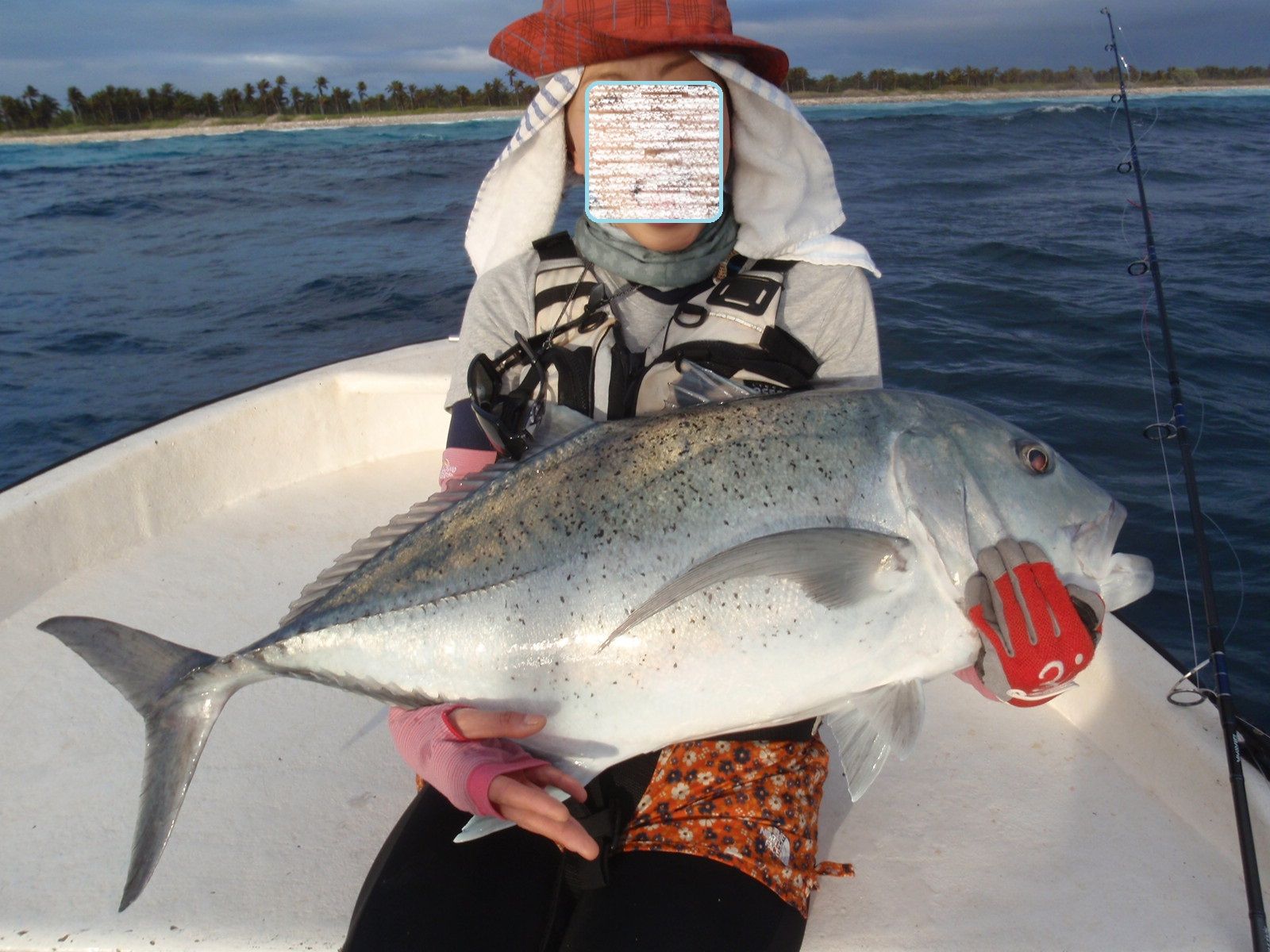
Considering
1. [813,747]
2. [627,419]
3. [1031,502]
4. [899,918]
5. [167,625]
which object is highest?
[627,419]

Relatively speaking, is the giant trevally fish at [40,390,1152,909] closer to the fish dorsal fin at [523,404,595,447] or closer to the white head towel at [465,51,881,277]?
the fish dorsal fin at [523,404,595,447]

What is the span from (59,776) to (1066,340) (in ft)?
26.5

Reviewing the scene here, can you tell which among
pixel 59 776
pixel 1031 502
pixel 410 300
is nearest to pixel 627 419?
pixel 1031 502

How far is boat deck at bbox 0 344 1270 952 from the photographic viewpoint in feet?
6.54

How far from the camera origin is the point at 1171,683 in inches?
95.8

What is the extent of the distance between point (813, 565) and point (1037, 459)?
20.3 inches

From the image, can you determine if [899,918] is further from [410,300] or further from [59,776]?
[410,300]

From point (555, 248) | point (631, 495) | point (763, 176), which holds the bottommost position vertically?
point (631, 495)

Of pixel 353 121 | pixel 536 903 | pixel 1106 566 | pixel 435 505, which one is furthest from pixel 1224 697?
pixel 353 121

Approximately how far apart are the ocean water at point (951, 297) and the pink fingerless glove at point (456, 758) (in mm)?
3800

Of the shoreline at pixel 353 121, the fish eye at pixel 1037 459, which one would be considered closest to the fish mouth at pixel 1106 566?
the fish eye at pixel 1037 459

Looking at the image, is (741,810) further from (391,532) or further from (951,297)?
(951,297)

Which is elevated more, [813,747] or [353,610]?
[353,610]

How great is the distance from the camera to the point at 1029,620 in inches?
55.9
